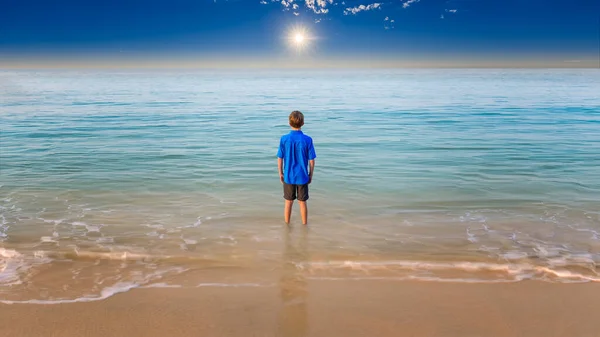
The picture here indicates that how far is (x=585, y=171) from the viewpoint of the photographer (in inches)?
473

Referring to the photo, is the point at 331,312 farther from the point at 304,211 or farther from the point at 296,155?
the point at 304,211

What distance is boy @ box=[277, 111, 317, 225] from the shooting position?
709 centimetres

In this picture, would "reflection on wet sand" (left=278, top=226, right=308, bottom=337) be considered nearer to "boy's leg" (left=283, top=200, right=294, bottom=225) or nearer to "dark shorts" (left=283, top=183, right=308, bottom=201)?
"boy's leg" (left=283, top=200, right=294, bottom=225)

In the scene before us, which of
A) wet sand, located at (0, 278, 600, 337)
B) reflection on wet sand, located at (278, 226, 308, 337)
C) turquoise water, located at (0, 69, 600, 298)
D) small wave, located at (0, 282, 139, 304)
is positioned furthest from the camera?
turquoise water, located at (0, 69, 600, 298)

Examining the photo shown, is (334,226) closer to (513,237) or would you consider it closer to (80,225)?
(513,237)

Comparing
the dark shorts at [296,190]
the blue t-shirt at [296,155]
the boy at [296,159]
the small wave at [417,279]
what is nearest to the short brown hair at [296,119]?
the boy at [296,159]

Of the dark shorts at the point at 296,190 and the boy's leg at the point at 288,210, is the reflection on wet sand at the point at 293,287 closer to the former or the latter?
the boy's leg at the point at 288,210

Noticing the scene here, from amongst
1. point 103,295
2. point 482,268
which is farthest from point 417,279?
point 103,295

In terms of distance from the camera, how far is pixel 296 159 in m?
7.22

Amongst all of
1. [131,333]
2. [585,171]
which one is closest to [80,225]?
[131,333]

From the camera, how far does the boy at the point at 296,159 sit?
7089 millimetres

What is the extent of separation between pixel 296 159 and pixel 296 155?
6 cm

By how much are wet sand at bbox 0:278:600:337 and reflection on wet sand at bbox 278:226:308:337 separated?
1cm

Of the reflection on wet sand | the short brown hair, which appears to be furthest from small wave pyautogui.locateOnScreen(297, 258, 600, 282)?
the short brown hair
